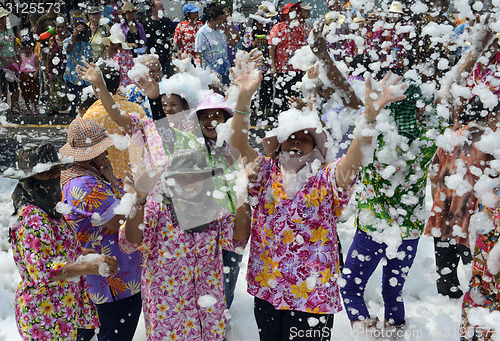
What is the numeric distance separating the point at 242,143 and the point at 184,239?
614 mm

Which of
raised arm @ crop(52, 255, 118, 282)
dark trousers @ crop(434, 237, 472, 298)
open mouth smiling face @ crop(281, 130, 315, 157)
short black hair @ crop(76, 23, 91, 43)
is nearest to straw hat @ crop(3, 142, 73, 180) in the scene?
raised arm @ crop(52, 255, 118, 282)

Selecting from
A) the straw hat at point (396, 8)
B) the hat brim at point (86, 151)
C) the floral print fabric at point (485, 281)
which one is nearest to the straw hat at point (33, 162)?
the hat brim at point (86, 151)

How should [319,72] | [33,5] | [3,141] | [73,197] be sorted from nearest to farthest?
[73,197] → [319,72] → [3,141] → [33,5]

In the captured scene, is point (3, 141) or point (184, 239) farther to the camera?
point (3, 141)

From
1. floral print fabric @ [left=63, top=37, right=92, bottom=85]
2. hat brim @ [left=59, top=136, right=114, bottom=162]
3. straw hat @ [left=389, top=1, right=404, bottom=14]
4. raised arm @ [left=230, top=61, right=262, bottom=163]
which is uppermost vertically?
raised arm @ [left=230, top=61, right=262, bottom=163]

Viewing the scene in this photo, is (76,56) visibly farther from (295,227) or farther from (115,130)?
(295,227)

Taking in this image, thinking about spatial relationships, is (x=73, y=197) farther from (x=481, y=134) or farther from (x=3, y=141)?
(x=3, y=141)

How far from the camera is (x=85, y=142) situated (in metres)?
2.84

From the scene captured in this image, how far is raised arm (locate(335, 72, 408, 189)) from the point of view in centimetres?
234

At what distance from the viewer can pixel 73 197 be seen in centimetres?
269

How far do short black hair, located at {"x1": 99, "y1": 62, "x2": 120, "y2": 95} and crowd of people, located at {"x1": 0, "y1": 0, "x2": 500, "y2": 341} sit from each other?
14 mm

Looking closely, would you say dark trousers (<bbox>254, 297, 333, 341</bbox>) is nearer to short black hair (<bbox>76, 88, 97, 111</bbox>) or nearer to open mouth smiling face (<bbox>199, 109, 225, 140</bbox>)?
open mouth smiling face (<bbox>199, 109, 225, 140</bbox>)

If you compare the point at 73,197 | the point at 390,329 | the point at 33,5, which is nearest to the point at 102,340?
the point at 73,197

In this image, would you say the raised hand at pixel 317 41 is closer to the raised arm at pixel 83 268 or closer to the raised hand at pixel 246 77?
the raised hand at pixel 246 77
